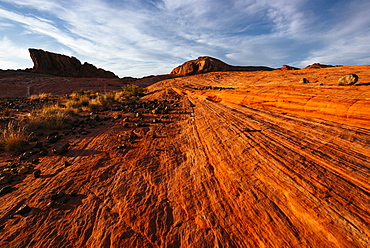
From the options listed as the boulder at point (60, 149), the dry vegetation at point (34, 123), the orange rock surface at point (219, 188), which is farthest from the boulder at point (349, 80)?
the dry vegetation at point (34, 123)

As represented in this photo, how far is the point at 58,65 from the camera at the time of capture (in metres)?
54.4

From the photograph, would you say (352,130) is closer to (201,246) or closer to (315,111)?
(315,111)

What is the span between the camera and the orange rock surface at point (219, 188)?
2.21 m

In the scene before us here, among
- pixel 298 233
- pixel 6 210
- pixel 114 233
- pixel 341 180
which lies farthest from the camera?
pixel 6 210

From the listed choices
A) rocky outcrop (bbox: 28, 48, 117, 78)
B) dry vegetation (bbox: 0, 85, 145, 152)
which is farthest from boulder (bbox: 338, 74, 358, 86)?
rocky outcrop (bbox: 28, 48, 117, 78)

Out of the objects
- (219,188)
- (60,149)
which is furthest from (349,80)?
(60,149)

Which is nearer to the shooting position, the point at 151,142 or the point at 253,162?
the point at 253,162

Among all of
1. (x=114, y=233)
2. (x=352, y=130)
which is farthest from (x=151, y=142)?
(x=352, y=130)

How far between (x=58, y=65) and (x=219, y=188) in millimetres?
72024

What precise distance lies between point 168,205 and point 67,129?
19.7 feet

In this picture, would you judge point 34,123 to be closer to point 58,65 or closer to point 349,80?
point 349,80

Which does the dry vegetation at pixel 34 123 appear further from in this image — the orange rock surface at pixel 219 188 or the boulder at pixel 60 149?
the orange rock surface at pixel 219 188

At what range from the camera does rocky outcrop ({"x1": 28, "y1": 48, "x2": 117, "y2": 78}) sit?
52.2 m

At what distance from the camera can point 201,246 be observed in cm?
215
